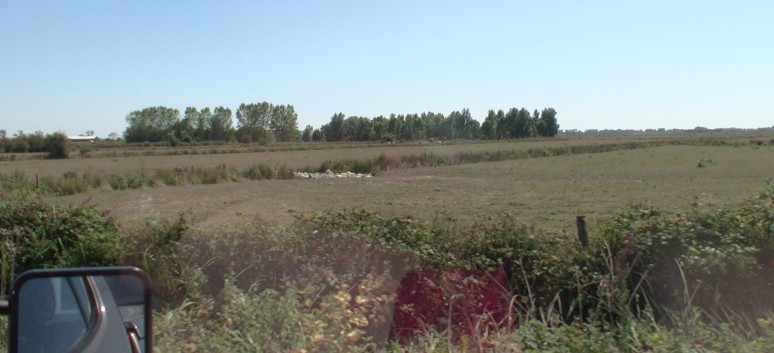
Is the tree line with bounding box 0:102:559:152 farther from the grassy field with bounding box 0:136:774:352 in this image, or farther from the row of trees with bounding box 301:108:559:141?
the grassy field with bounding box 0:136:774:352

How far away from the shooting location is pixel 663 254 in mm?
7723

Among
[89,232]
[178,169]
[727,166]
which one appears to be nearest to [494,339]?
[89,232]

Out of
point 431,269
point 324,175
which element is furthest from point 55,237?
point 324,175

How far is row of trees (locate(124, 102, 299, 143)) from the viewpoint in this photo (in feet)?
291

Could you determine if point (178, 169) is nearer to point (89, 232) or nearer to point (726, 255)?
point (89, 232)

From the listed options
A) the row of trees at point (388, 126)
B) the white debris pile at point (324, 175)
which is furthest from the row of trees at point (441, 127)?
the white debris pile at point (324, 175)

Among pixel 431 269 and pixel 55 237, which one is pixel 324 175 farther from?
pixel 431 269

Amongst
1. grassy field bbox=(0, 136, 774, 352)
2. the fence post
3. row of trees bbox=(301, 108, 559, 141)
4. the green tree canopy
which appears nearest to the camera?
grassy field bbox=(0, 136, 774, 352)

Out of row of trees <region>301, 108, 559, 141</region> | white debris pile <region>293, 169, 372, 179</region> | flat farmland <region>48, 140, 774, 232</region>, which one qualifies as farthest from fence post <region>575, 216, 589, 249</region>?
row of trees <region>301, 108, 559, 141</region>

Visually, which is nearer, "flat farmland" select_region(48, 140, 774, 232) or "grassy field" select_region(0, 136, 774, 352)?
"grassy field" select_region(0, 136, 774, 352)

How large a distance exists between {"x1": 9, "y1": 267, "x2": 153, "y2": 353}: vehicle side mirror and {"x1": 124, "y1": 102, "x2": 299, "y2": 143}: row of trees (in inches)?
3271

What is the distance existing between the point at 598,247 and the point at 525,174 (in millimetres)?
39533

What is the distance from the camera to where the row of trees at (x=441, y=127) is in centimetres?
11838

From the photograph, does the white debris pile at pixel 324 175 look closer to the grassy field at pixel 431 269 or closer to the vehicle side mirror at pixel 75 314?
the grassy field at pixel 431 269
